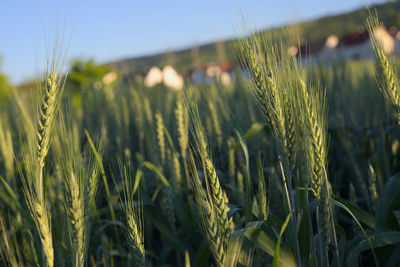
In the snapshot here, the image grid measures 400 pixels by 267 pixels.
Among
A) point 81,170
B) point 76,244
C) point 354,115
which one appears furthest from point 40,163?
point 354,115

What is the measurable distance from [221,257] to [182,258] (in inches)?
29.9

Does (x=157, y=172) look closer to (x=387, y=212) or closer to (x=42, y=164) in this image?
(x=42, y=164)

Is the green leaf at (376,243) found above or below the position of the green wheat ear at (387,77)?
below

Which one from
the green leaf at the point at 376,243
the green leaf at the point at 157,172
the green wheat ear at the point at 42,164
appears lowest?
→ the green leaf at the point at 376,243

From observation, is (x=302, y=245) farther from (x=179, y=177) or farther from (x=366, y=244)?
(x=179, y=177)

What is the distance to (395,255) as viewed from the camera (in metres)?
1.17

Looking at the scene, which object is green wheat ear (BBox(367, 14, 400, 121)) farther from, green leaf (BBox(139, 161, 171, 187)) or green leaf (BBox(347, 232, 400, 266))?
green leaf (BBox(139, 161, 171, 187))

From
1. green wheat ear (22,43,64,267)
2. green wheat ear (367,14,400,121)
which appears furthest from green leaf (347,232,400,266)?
green wheat ear (22,43,64,267)

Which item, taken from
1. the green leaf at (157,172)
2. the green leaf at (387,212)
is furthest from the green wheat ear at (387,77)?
the green leaf at (157,172)

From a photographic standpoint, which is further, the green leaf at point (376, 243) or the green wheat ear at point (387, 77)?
the green wheat ear at point (387, 77)

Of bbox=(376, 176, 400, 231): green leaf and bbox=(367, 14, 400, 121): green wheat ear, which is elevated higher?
bbox=(367, 14, 400, 121): green wheat ear

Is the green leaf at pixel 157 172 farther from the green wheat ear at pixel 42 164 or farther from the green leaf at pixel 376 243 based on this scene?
the green leaf at pixel 376 243

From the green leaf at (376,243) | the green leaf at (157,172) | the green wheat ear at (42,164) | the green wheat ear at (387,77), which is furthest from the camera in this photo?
the green leaf at (157,172)

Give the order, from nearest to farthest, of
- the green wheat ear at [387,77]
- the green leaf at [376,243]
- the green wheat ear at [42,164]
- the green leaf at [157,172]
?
the green wheat ear at [42,164], the green leaf at [376,243], the green wheat ear at [387,77], the green leaf at [157,172]
